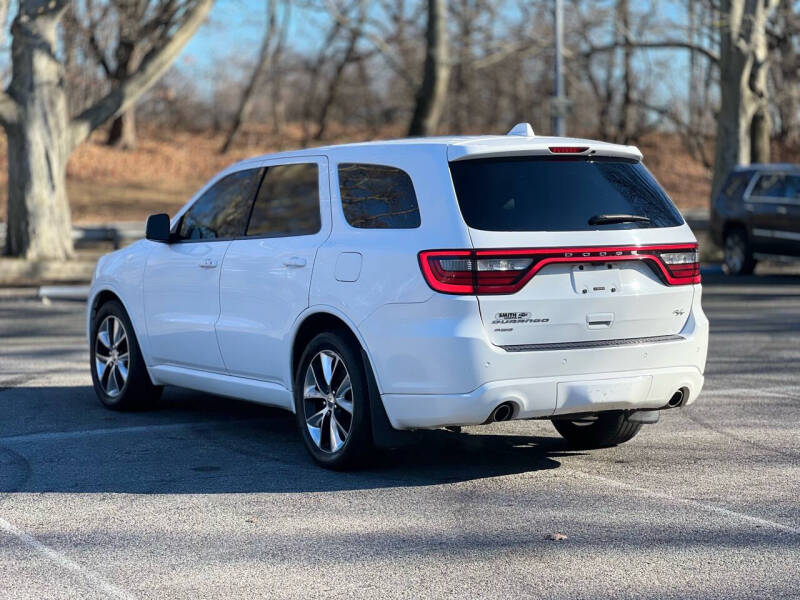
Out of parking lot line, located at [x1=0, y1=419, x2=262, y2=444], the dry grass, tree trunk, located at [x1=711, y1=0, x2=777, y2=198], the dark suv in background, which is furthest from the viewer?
the dry grass

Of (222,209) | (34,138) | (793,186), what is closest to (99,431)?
(222,209)

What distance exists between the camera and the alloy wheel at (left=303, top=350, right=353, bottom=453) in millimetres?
6848

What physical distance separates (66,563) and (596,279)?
295 centimetres

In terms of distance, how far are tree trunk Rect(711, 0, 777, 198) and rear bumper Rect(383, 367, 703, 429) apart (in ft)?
62.9

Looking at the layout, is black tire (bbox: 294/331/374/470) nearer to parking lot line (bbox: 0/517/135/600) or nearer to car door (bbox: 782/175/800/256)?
parking lot line (bbox: 0/517/135/600)

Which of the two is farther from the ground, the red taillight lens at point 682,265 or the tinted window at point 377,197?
the tinted window at point 377,197

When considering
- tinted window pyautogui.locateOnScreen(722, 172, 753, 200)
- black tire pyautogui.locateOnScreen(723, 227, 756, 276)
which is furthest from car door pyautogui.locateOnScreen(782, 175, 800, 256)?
tinted window pyautogui.locateOnScreen(722, 172, 753, 200)

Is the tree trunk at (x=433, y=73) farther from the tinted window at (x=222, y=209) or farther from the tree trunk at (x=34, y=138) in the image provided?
the tinted window at (x=222, y=209)

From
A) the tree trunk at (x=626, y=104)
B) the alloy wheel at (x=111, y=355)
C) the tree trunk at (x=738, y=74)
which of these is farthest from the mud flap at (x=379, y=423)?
the tree trunk at (x=626, y=104)

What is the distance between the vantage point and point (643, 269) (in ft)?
21.9

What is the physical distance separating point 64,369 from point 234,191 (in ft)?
12.7

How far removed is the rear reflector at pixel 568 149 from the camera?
6.68 m

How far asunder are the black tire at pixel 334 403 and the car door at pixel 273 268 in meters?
0.24

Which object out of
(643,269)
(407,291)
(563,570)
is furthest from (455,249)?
(563,570)
